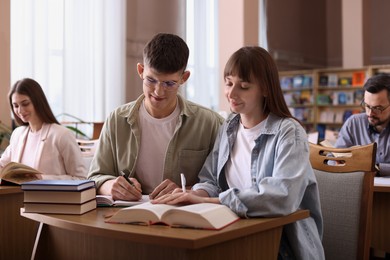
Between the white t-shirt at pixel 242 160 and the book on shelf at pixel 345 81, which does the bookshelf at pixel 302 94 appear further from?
the white t-shirt at pixel 242 160

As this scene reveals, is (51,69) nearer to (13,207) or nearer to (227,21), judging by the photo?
(227,21)

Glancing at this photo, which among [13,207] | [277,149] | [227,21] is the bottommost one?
[13,207]

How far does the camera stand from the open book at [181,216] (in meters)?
1.65

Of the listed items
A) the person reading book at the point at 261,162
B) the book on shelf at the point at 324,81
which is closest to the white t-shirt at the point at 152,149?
the person reading book at the point at 261,162

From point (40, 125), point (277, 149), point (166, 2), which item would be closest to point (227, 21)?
point (166, 2)

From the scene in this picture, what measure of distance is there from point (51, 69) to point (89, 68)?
0.56 meters

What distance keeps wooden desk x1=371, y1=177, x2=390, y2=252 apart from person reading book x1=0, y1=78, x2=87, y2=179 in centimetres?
168

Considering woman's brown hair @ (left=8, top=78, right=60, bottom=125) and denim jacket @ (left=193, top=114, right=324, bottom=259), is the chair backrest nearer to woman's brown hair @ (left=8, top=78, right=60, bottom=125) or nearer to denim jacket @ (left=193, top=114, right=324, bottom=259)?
denim jacket @ (left=193, top=114, right=324, bottom=259)

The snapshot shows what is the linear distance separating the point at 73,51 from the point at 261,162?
15.7 ft

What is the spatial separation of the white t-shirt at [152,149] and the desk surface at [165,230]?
564 mm

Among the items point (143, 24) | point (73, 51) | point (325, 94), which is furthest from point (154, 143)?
point (325, 94)

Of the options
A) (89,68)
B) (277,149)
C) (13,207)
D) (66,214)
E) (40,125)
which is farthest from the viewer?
(89,68)

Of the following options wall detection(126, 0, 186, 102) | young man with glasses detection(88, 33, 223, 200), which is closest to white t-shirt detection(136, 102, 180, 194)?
young man with glasses detection(88, 33, 223, 200)

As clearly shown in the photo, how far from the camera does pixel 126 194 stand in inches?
84.4
